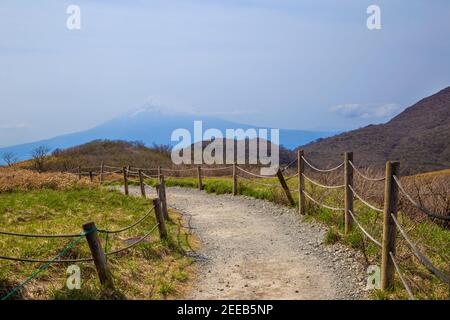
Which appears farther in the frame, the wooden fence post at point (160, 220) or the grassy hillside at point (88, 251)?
the wooden fence post at point (160, 220)

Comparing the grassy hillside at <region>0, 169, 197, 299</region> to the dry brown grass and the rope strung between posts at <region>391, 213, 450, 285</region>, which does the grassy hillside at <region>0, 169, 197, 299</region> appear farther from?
the rope strung between posts at <region>391, 213, 450, 285</region>

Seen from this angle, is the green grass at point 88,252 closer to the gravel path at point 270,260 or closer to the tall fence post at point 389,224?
the gravel path at point 270,260

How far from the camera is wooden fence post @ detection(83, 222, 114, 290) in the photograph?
5621 millimetres

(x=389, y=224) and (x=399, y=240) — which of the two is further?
(x=399, y=240)

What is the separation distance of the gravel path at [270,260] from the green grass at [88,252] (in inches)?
22.4

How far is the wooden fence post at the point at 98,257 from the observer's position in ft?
18.4

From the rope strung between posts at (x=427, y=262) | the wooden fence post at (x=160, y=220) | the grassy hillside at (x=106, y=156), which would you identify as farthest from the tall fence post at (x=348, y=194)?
the grassy hillside at (x=106, y=156)

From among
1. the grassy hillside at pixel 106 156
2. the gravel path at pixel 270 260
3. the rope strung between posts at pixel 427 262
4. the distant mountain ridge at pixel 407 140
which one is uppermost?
the rope strung between posts at pixel 427 262

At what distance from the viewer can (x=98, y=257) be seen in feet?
18.9

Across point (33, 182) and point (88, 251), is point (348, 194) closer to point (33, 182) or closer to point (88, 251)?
point (88, 251)

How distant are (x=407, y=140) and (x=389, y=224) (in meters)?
80.7

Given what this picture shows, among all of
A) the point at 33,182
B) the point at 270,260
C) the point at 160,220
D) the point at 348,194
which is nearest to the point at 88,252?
the point at 160,220

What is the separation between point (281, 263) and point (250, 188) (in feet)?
27.0
